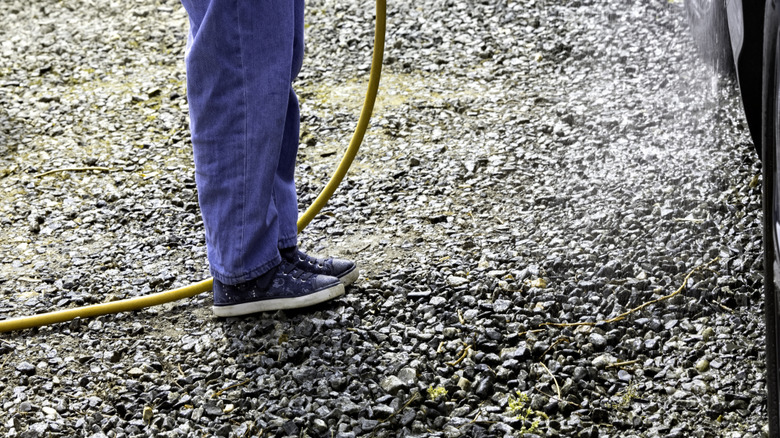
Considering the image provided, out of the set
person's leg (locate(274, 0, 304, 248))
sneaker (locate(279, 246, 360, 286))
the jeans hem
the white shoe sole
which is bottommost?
the white shoe sole

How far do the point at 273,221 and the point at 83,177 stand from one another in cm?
143

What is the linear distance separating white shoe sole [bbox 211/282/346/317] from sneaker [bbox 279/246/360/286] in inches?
3.9

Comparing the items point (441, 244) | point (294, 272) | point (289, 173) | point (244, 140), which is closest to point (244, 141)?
point (244, 140)

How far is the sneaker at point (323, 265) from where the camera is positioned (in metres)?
2.15

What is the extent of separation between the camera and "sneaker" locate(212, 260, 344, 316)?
2.04 meters

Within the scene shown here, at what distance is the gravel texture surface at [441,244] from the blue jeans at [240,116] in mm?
262

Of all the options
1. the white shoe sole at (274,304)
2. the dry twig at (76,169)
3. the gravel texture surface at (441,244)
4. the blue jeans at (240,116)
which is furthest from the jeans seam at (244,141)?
the dry twig at (76,169)

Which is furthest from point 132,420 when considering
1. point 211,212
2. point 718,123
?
point 718,123

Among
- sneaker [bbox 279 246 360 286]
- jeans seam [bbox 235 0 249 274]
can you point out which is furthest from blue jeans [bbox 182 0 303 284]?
sneaker [bbox 279 246 360 286]

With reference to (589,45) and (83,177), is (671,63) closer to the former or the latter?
(589,45)

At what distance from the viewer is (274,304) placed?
2.05m

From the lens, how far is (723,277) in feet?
6.49

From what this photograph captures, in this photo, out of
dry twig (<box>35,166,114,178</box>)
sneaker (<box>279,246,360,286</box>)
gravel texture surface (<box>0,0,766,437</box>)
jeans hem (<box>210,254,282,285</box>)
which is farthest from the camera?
dry twig (<box>35,166,114,178</box>)

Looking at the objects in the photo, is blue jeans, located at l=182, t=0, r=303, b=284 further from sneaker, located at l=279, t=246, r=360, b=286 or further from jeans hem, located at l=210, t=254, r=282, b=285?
sneaker, located at l=279, t=246, r=360, b=286
